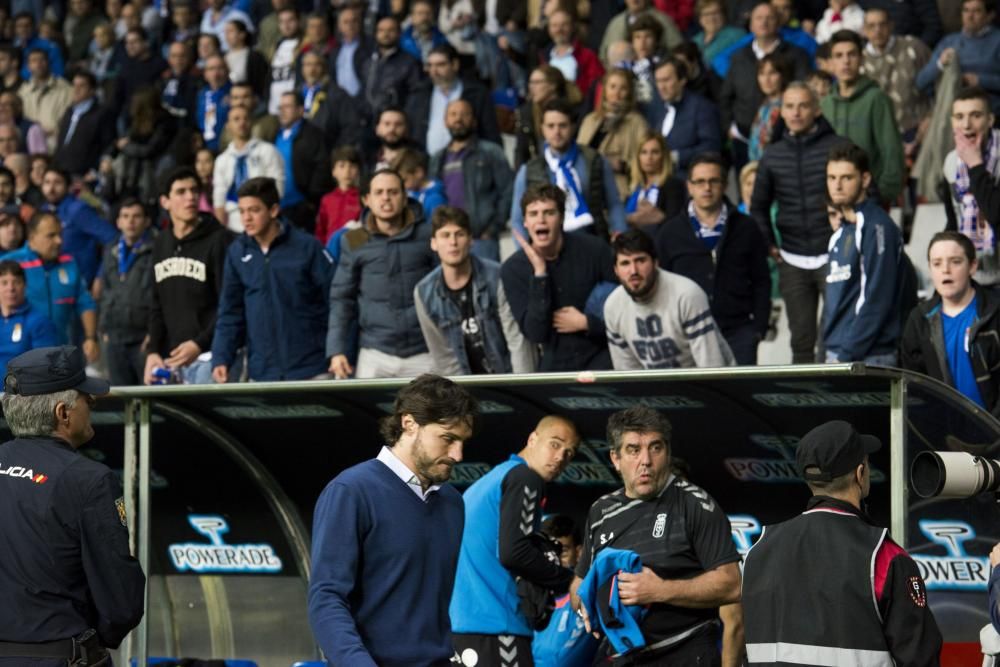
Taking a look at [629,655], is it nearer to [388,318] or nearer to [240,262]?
[388,318]

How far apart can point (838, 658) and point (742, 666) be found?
1.82 meters

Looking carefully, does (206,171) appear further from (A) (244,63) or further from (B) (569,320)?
(B) (569,320)

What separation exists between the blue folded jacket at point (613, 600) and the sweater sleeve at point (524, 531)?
53 centimetres

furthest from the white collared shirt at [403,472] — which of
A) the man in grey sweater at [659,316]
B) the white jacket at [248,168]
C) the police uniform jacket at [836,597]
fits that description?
the white jacket at [248,168]

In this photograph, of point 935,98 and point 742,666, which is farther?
point 935,98

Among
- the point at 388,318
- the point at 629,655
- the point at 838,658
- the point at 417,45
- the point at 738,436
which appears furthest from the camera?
the point at 417,45

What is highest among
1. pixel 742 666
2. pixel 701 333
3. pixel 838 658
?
pixel 701 333

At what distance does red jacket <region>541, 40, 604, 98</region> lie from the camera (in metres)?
15.1

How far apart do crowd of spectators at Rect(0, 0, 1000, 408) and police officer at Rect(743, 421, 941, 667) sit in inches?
112

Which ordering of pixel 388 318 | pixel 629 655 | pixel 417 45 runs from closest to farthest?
pixel 629 655, pixel 388 318, pixel 417 45

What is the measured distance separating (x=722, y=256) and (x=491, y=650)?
3.25m

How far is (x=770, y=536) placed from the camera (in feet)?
19.5

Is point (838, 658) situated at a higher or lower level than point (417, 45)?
lower

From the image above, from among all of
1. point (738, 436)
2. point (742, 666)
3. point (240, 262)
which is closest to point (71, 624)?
point (742, 666)
